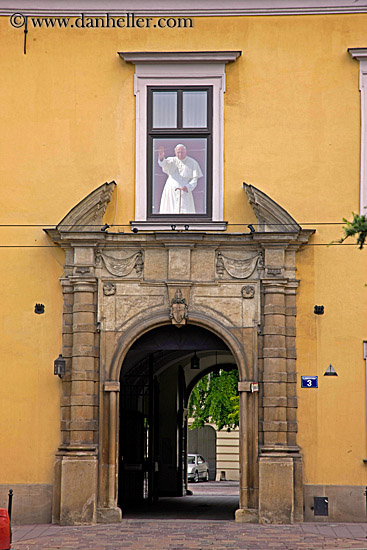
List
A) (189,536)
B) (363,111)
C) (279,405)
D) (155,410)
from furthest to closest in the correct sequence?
(155,410) → (363,111) → (279,405) → (189,536)

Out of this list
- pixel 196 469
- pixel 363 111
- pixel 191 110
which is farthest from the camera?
pixel 196 469

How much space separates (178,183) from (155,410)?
679cm

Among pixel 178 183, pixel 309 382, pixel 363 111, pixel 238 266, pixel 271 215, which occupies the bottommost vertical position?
pixel 309 382

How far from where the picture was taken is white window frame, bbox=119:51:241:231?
54.2 ft

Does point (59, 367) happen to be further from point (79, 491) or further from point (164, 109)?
point (164, 109)

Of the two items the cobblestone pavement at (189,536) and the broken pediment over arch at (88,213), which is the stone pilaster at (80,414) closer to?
the cobblestone pavement at (189,536)

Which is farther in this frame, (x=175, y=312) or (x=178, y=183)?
(x=178, y=183)

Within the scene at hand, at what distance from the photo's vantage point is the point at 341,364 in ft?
53.1

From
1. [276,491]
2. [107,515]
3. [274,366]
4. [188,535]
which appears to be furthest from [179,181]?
[188,535]

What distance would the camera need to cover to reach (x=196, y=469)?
36.5 m

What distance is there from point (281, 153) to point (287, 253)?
1815 millimetres

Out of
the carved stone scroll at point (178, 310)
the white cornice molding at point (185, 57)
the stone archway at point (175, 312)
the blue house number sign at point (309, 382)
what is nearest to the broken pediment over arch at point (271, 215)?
the stone archway at point (175, 312)

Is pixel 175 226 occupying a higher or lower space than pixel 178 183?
lower

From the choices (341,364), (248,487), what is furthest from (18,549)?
(341,364)
